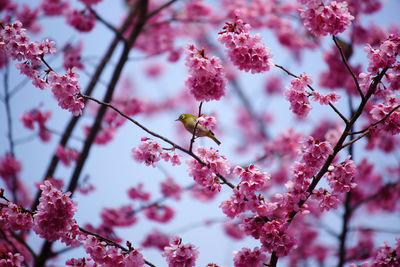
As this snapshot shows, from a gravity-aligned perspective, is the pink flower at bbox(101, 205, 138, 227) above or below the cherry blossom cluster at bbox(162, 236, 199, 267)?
above

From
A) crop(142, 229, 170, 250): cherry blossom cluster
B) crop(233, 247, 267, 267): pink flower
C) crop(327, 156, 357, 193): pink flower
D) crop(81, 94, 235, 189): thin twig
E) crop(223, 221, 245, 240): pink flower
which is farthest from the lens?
crop(223, 221, 245, 240): pink flower

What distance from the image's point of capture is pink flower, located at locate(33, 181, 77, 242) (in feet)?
11.0

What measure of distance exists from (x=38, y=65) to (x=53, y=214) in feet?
5.33

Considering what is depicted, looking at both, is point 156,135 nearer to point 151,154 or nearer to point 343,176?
point 151,154

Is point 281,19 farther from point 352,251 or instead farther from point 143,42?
point 352,251

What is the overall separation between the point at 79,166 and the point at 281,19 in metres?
9.00

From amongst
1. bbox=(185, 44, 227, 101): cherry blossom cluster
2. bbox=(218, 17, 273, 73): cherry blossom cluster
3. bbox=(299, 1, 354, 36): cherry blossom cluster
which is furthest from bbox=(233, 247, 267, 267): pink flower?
bbox=(299, 1, 354, 36): cherry blossom cluster

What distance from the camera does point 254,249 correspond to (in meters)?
3.68

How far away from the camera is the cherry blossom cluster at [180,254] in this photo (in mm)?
3480

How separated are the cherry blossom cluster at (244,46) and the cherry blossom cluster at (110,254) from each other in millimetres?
2468

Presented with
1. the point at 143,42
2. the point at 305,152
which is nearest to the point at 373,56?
the point at 305,152

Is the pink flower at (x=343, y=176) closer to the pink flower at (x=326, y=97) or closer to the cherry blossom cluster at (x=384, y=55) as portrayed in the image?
the pink flower at (x=326, y=97)

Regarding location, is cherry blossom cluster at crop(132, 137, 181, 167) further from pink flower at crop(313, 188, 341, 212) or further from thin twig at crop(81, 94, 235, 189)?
pink flower at crop(313, 188, 341, 212)

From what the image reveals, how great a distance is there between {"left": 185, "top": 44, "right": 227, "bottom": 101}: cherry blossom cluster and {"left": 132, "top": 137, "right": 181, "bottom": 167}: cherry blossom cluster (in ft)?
2.42
